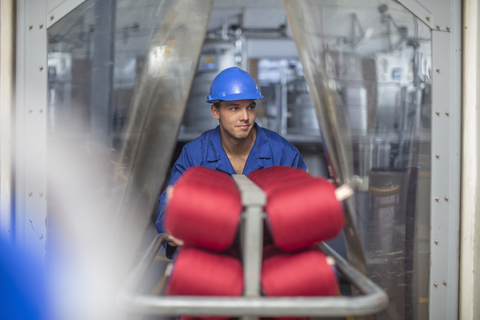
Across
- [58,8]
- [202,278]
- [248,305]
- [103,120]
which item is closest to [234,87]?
[103,120]

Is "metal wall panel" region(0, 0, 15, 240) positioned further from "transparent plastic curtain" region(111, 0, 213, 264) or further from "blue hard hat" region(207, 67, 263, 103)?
"blue hard hat" region(207, 67, 263, 103)

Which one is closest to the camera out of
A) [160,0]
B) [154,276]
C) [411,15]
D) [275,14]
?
[411,15]

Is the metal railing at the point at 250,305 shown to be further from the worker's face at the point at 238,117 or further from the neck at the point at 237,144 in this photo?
the neck at the point at 237,144

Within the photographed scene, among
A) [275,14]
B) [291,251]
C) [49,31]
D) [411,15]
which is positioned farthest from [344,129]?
[275,14]

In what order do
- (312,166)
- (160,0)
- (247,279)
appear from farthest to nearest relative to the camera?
(312,166), (160,0), (247,279)

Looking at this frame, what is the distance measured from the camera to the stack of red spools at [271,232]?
4.01 feet

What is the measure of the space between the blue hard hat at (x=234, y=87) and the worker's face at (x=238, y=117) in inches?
2.7

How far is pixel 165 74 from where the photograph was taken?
214 cm

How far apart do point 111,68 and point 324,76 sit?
3.90 ft

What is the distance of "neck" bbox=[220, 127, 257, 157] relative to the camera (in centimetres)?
241

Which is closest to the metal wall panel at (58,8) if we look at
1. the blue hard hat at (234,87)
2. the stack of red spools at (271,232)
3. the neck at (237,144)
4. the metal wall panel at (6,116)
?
the metal wall panel at (6,116)

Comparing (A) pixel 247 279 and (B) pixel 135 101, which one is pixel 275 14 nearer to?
(B) pixel 135 101

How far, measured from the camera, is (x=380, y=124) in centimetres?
197

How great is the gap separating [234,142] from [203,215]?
1.21m
